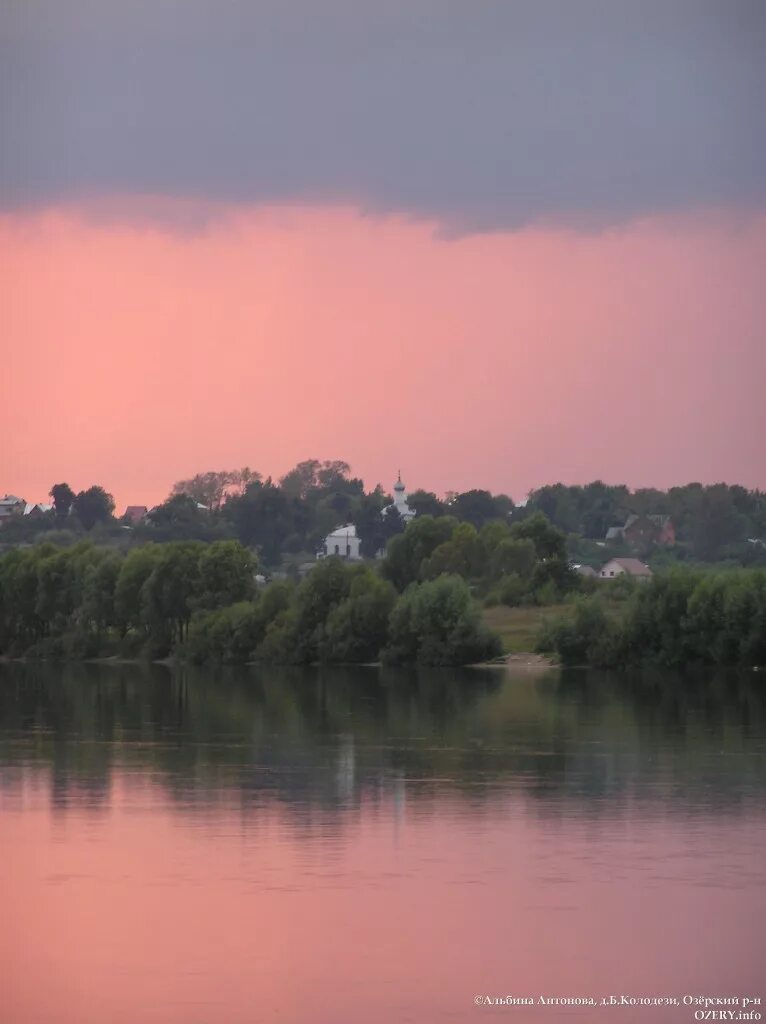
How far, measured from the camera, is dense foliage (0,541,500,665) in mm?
95000

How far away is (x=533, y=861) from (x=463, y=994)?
699 centimetres

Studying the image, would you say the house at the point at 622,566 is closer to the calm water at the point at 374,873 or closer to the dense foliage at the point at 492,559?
the dense foliage at the point at 492,559

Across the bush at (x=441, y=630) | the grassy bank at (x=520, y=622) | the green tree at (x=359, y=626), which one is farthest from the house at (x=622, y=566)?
the bush at (x=441, y=630)

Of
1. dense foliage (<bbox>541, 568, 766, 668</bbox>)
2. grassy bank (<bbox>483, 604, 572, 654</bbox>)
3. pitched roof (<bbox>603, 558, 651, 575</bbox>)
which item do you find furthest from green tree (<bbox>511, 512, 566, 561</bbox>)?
pitched roof (<bbox>603, 558, 651, 575</bbox>)

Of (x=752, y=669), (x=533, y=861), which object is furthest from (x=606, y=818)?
(x=752, y=669)

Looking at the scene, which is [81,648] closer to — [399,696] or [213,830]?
[399,696]

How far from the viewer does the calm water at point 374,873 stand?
61.1 ft

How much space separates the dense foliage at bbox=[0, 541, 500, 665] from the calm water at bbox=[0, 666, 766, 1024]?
47495 mm

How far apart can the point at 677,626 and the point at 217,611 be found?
2923 centimetres

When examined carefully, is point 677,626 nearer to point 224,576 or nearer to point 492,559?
point 224,576

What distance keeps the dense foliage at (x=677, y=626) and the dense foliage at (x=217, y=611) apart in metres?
6.38

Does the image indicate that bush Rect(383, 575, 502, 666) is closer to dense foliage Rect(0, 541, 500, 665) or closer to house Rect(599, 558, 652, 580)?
dense foliage Rect(0, 541, 500, 665)

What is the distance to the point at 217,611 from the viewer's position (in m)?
106

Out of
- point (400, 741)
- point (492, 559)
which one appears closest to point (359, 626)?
point (492, 559)
